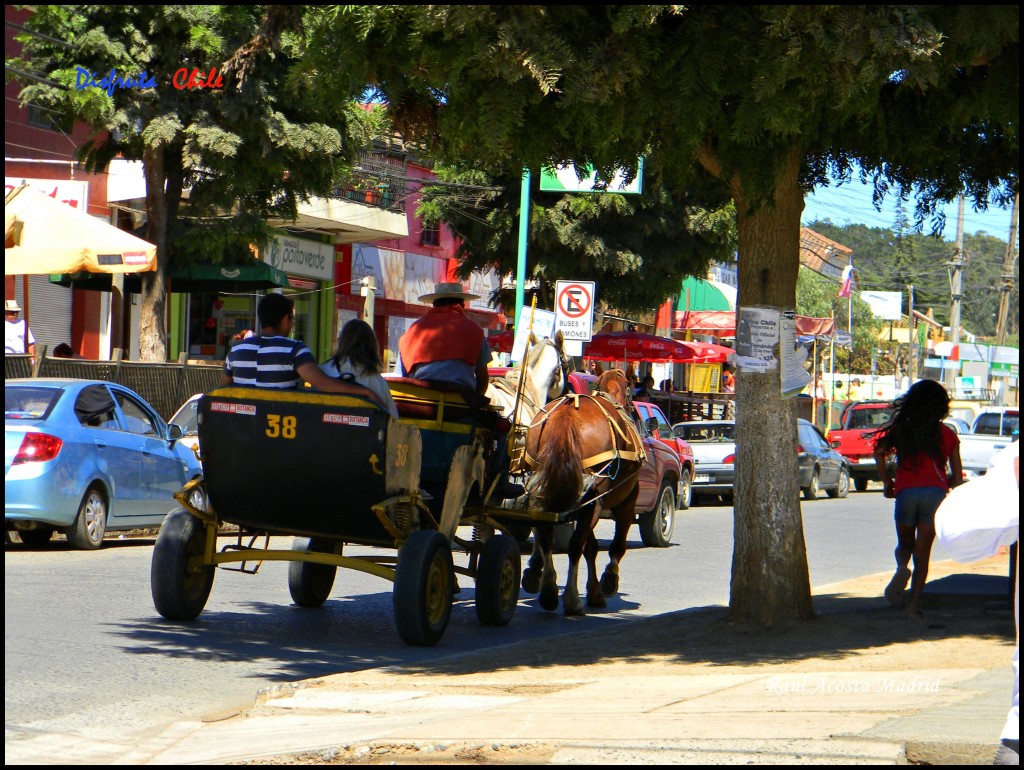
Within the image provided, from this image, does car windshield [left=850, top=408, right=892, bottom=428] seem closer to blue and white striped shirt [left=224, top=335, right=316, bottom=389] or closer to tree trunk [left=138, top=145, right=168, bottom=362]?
tree trunk [left=138, top=145, right=168, bottom=362]

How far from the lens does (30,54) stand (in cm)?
2150

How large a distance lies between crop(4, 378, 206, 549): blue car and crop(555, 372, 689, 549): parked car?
516 centimetres

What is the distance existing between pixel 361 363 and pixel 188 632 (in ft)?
→ 7.55

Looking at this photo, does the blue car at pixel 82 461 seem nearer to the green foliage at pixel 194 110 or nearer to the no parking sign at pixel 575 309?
the green foliage at pixel 194 110

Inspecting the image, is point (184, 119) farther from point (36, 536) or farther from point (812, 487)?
point (812, 487)

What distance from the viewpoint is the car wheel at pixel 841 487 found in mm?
31016

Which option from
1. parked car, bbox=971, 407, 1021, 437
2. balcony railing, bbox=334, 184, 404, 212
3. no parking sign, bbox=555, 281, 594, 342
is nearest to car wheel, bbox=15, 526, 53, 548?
no parking sign, bbox=555, 281, 594, 342

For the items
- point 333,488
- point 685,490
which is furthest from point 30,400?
point 685,490

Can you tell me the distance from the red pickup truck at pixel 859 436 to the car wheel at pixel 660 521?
15583mm

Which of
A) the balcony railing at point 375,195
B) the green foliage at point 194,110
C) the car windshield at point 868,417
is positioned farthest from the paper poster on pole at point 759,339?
the car windshield at point 868,417

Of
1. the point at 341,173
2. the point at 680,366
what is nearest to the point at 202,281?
the point at 341,173

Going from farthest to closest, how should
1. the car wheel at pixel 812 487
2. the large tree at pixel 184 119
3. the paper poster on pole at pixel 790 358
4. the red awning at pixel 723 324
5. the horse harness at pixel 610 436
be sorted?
the red awning at pixel 723 324 → the car wheel at pixel 812 487 → the large tree at pixel 184 119 → the horse harness at pixel 610 436 → the paper poster on pole at pixel 790 358

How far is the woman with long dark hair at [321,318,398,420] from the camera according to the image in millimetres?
9312

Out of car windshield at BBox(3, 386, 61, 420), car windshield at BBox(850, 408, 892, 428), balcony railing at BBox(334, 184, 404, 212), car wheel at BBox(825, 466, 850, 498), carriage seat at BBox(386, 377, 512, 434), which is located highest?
balcony railing at BBox(334, 184, 404, 212)
